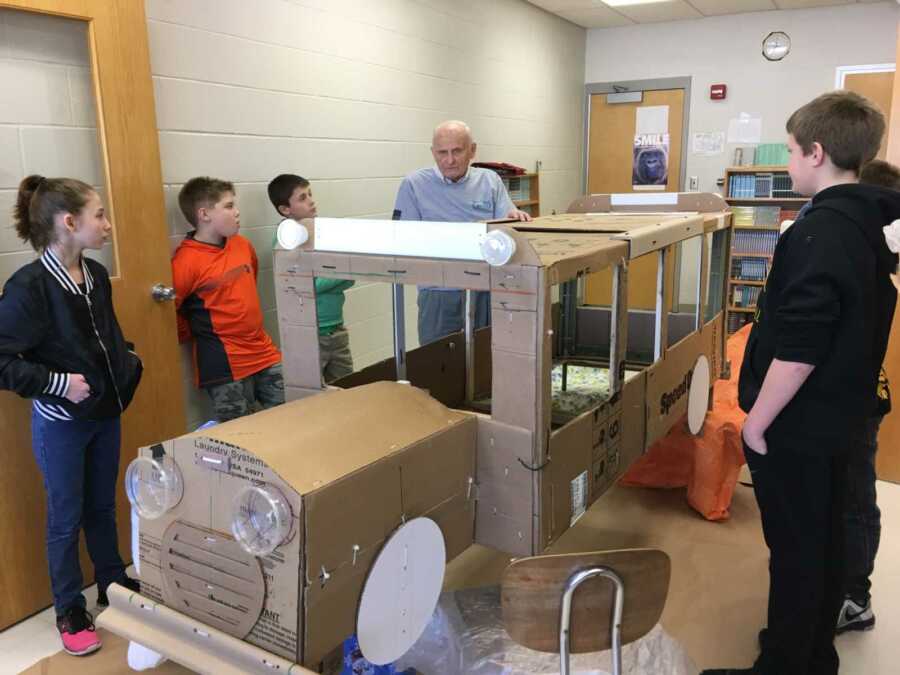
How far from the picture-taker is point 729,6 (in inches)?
216

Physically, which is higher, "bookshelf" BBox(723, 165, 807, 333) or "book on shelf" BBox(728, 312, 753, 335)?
"bookshelf" BBox(723, 165, 807, 333)

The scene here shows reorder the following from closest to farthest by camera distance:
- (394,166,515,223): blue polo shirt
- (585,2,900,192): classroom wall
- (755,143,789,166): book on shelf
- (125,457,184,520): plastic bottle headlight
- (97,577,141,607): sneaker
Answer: (125,457,184,520): plastic bottle headlight
(97,577,141,607): sneaker
(394,166,515,223): blue polo shirt
(585,2,900,192): classroom wall
(755,143,789,166): book on shelf

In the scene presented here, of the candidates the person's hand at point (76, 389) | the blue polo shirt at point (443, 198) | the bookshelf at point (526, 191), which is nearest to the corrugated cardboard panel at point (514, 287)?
the person's hand at point (76, 389)

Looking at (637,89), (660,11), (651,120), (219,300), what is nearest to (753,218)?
(651,120)

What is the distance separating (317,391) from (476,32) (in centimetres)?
352

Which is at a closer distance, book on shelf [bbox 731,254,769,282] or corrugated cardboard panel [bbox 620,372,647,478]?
corrugated cardboard panel [bbox 620,372,647,478]

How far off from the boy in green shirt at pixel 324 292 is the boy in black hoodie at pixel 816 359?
5.58 feet

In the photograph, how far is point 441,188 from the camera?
10.5 feet

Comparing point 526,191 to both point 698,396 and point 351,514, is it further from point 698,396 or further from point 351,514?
point 351,514

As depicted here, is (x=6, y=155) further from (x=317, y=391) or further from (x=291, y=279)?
(x=317, y=391)

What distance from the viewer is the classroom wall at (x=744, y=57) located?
538 centimetres

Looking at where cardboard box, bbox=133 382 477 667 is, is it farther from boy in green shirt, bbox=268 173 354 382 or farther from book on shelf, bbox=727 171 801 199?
book on shelf, bbox=727 171 801 199

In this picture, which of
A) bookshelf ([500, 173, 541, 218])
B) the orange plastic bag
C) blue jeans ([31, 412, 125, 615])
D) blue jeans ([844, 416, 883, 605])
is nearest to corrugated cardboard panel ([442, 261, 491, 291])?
blue jeans ([31, 412, 125, 615])

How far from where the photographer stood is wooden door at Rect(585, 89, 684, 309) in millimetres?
6113
